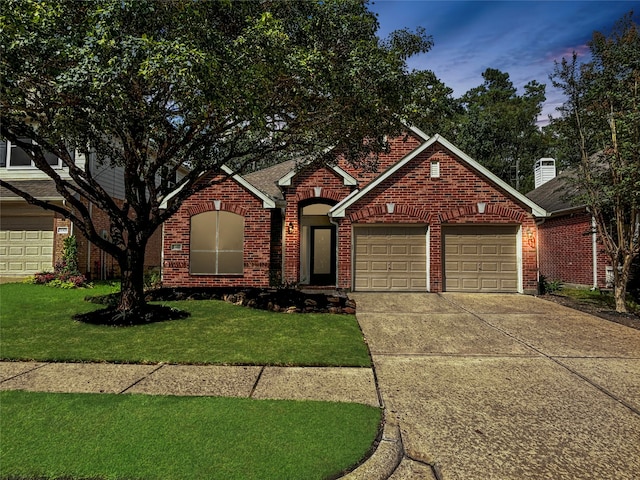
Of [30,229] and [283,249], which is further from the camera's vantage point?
[30,229]

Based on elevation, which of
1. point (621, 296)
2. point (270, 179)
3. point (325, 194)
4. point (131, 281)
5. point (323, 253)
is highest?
point (270, 179)

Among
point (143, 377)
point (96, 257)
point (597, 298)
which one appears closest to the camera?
point (143, 377)

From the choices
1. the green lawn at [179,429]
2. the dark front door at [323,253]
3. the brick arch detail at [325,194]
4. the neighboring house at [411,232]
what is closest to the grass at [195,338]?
the green lawn at [179,429]

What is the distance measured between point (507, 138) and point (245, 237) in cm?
3593

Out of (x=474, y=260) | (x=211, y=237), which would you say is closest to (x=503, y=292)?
(x=474, y=260)

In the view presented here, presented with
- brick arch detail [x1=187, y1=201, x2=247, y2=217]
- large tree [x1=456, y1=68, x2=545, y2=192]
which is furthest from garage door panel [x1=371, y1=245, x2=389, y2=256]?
large tree [x1=456, y1=68, x2=545, y2=192]

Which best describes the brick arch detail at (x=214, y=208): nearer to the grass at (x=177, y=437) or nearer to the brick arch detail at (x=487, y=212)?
the brick arch detail at (x=487, y=212)

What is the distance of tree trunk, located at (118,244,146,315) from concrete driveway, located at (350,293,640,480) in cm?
527

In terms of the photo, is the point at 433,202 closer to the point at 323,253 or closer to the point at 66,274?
the point at 323,253

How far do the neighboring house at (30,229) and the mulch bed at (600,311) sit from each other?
17.4 m

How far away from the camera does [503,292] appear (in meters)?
14.0

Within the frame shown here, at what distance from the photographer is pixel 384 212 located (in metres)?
14.2

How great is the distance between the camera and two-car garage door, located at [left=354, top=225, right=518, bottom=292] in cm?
1413

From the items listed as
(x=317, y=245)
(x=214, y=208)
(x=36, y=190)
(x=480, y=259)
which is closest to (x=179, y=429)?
(x=214, y=208)
